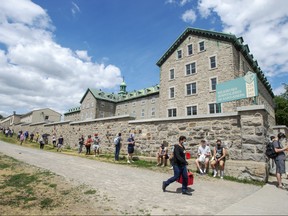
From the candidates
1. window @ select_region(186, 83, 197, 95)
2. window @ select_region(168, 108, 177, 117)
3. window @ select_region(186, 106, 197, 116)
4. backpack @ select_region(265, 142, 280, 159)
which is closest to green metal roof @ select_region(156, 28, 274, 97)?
window @ select_region(186, 83, 197, 95)

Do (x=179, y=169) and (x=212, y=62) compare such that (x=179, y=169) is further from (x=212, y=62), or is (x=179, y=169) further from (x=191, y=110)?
(x=212, y=62)

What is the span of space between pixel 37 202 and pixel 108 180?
2.62m

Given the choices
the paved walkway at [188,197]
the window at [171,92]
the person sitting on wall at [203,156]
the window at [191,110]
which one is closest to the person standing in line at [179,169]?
the paved walkway at [188,197]

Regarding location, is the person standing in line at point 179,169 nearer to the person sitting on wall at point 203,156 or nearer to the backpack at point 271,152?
the person sitting on wall at point 203,156

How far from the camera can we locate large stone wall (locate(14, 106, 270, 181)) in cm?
817

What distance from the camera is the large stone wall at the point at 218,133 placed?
8.17 metres

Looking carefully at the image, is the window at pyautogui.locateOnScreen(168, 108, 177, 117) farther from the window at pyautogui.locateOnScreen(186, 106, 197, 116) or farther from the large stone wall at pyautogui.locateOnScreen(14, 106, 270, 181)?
the large stone wall at pyautogui.locateOnScreen(14, 106, 270, 181)

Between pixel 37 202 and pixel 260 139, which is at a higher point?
pixel 260 139

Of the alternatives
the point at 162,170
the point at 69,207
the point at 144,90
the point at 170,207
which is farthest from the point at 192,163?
the point at 144,90

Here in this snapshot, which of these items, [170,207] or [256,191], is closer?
[170,207]

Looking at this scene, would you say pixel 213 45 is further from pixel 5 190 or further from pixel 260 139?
pixel 5 190

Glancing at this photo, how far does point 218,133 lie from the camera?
9.57m

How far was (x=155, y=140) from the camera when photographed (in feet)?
40.2

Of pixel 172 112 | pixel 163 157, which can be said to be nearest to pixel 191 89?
pixel 172 112
